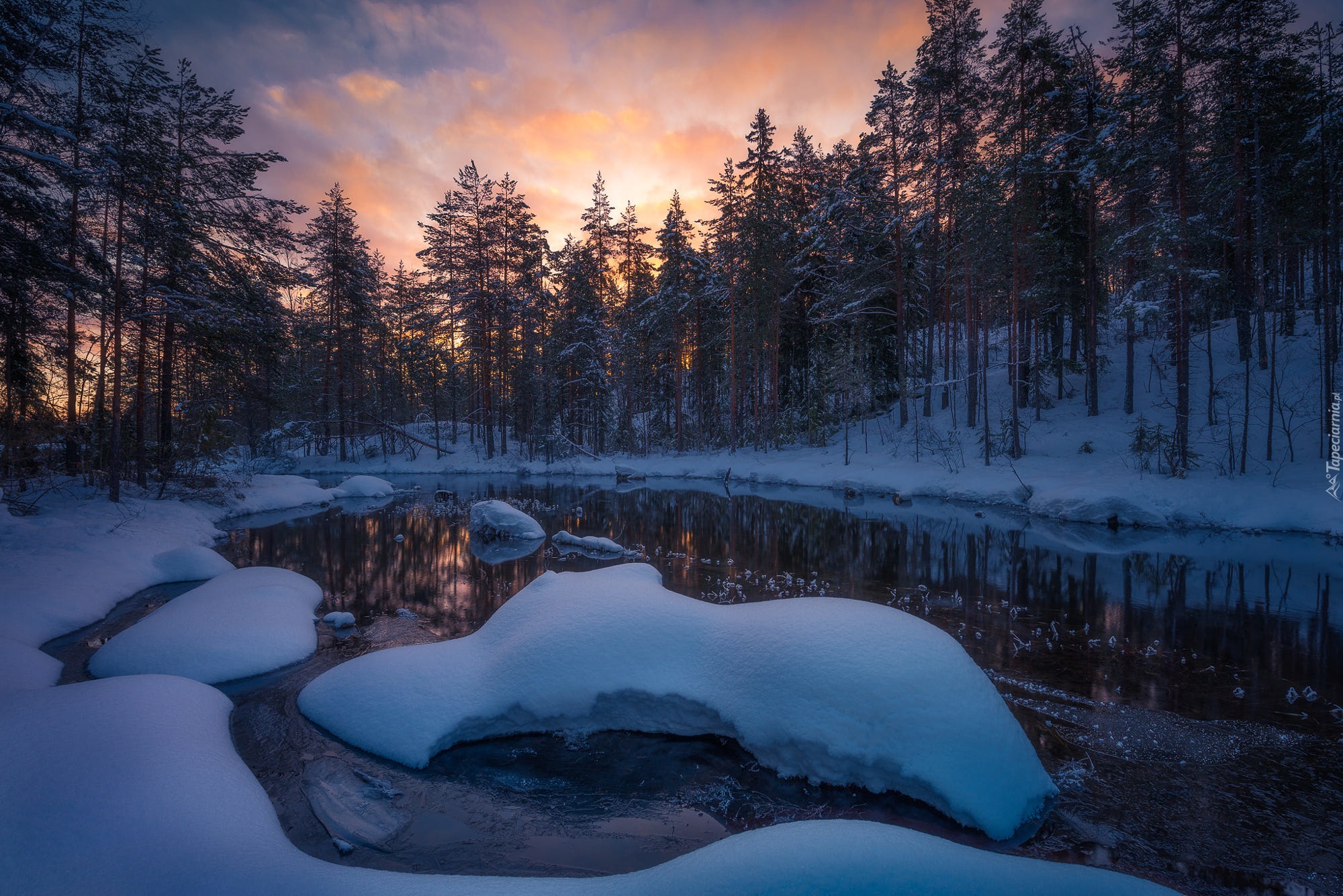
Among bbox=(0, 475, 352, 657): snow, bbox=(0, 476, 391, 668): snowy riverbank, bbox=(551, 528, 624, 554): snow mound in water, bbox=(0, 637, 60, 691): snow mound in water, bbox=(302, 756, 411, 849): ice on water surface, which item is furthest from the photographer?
bbox=(551, 528, 624, 554): snow mound in water

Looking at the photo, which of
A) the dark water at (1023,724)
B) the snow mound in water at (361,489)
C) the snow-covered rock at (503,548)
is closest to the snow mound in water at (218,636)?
the dark water at (1023,724)

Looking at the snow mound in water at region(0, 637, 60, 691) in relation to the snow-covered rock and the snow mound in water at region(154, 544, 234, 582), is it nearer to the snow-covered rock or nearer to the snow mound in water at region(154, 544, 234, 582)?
the snow mound in water at region(154, 544, 234, 582)

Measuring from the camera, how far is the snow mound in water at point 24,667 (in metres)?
5.23

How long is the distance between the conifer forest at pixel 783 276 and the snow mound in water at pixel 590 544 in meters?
9.71

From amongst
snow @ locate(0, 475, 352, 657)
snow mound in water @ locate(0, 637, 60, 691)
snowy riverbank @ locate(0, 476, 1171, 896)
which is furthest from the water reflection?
snow mound in water @ locate(0, 637, 60, 691)

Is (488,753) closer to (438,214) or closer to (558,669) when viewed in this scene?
(558,669)

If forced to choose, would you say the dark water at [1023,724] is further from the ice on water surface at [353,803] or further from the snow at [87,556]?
the snow at [87,556]

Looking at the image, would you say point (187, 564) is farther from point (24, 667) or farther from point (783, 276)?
point (783, 276)

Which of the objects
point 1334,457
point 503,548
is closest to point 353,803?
point 503,548

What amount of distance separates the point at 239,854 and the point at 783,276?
30.0m

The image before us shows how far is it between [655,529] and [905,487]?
38.0ft

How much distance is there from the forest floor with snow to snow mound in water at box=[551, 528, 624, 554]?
1313 centimetres

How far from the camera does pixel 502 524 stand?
14.6m

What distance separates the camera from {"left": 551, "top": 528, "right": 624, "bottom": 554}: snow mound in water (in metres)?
12.8
